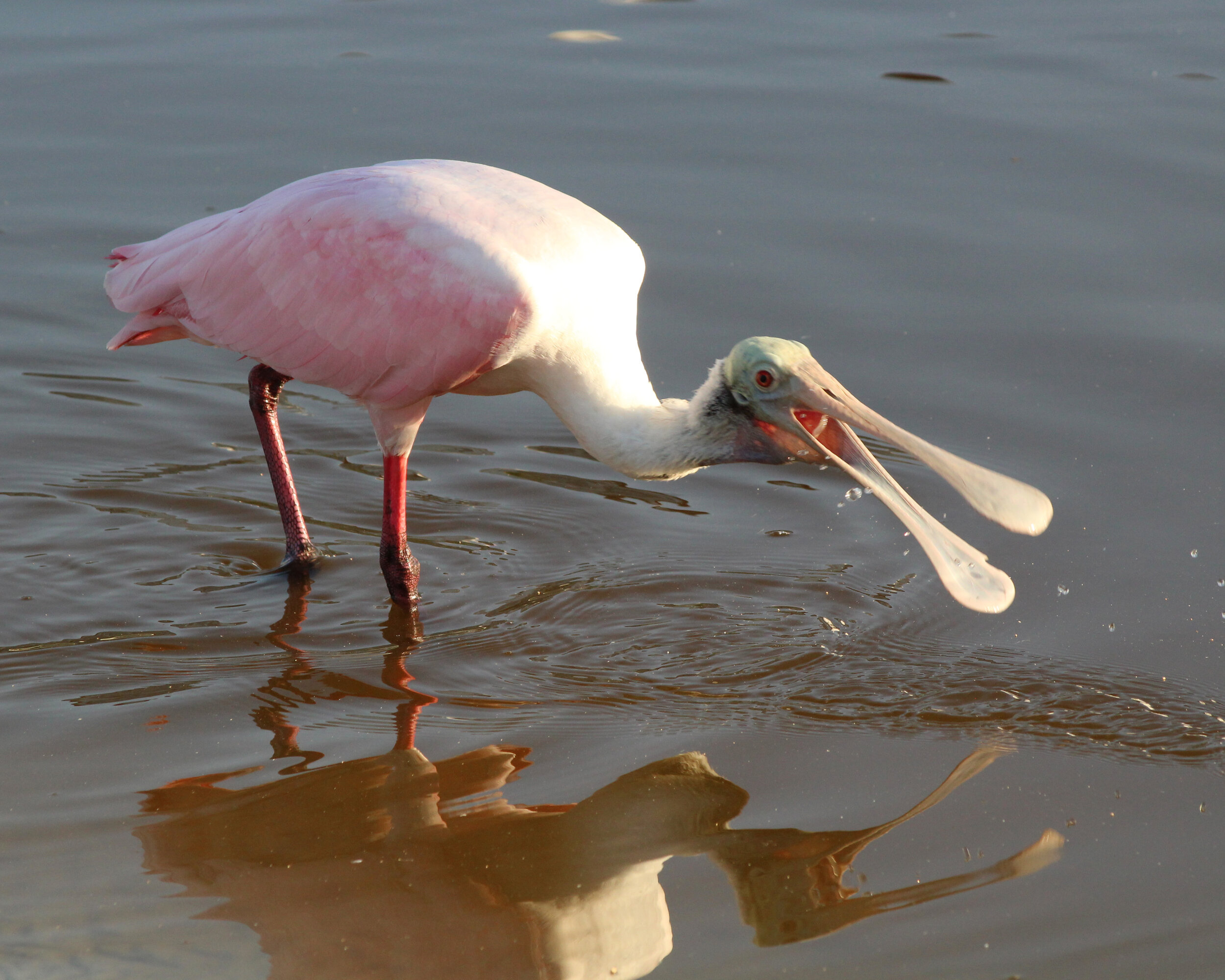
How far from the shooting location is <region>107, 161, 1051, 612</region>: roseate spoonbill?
5074 mm

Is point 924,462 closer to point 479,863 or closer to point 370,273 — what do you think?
point 479,863

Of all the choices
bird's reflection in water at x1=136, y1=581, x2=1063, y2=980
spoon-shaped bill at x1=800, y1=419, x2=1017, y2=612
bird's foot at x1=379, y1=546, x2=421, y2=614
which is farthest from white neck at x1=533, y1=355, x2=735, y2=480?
bird's reflection in water at x1=136, y1=581, x2=1063, y2=980

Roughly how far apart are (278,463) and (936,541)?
2591 mm

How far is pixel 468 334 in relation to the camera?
18.1 ft

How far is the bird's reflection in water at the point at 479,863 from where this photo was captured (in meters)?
3.90

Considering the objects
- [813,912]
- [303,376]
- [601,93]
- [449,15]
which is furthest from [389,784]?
[449,15]

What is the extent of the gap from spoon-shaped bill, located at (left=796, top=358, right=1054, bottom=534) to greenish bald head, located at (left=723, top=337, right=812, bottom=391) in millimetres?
37

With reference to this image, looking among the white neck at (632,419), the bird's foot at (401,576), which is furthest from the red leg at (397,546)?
the white neck at (632,419)

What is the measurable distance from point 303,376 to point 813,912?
3052mm

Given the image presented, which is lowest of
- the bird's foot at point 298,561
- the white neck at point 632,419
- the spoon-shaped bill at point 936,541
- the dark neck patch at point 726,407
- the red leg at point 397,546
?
the bird's foot at point 298,561

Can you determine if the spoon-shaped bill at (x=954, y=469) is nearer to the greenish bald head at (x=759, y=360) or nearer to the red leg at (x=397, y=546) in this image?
the greenish bald head at (x=759, y=360)

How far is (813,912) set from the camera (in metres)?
4.00

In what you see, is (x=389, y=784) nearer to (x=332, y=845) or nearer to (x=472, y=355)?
(x=332, y=845)

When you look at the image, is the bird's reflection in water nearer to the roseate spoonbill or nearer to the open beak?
the open beak
